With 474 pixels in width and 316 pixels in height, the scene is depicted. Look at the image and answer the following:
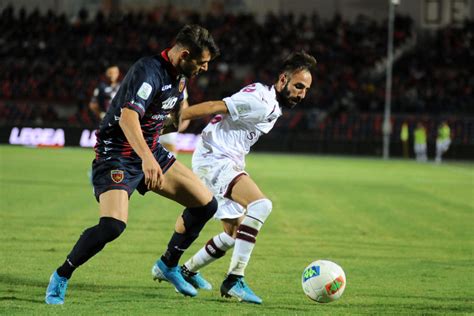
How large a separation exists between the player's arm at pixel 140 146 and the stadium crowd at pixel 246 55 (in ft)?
114

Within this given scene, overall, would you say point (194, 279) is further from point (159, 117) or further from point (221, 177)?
point (159, 117)

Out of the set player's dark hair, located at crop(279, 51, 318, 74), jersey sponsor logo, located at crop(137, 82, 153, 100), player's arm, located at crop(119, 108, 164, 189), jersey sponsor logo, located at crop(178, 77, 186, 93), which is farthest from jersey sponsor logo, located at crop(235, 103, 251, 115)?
player's arm, located at crop(119, 108, 164, 189)

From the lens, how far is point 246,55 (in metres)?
43.8

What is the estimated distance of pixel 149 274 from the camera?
8.03m

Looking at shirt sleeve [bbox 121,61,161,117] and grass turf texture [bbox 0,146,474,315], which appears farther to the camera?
grass turf texture [bbox 0,146,474,315]

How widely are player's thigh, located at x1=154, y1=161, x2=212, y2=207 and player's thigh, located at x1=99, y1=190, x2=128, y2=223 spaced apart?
1.46ft

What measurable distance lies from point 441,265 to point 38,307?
190 inches

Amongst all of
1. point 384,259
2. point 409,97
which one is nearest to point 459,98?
point 409,97

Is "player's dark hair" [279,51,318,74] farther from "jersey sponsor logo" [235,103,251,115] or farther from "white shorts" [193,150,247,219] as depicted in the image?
"white shorts" [193,150,247,219]

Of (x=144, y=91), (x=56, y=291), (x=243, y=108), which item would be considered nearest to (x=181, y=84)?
Answer: (x=144, y=91)

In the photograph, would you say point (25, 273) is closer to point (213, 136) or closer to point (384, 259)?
point (213, 136)

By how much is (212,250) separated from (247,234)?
53cm

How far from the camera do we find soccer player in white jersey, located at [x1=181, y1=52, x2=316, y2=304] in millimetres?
7004

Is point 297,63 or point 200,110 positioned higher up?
point 297,63
